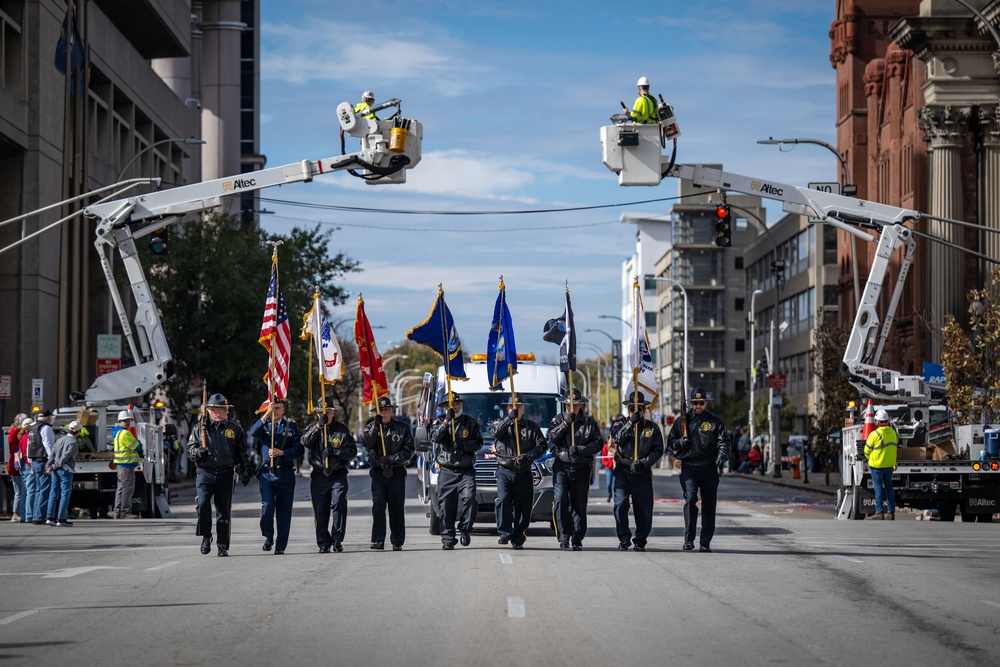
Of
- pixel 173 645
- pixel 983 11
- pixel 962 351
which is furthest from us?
pixel 983 11

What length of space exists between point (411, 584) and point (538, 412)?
31.3 feet

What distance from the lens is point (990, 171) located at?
5284cm

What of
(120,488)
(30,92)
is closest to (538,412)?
(120,488)

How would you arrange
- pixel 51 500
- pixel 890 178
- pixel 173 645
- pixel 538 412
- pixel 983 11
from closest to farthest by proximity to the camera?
pixel 173 645
pixel 538 412
pixel 51 500
pixel 983 11
pixel 890 178

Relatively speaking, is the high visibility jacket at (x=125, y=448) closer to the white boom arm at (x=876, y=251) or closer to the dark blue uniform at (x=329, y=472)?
the dark blue uniform at (x=329, y=472)

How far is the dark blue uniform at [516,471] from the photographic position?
20.3 metres

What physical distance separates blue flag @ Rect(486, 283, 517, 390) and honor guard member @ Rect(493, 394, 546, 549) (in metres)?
2.41

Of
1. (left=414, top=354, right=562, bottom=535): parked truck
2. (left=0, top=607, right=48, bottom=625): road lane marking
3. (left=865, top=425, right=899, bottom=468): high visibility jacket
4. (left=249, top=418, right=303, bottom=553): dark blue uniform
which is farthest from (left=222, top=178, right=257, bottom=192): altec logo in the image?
(left=0, top=607, right=48, bottom=625): road lane marking

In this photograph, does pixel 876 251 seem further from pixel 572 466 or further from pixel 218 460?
pixel 218 460

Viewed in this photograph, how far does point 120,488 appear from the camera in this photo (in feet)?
95.7

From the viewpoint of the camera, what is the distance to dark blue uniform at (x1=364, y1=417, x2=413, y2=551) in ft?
66.2

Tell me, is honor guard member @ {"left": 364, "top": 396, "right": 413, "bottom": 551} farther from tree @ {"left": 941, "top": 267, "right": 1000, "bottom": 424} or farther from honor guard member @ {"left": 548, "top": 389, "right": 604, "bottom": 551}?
tree @ {"left": 941, "top": 267, "right": 1000, "bottom": 424}

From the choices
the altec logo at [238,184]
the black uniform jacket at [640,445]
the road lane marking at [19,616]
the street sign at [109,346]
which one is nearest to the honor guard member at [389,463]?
the black uniform jacket at [640,445]

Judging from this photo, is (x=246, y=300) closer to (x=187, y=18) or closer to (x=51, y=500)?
(x=187, y=18)
